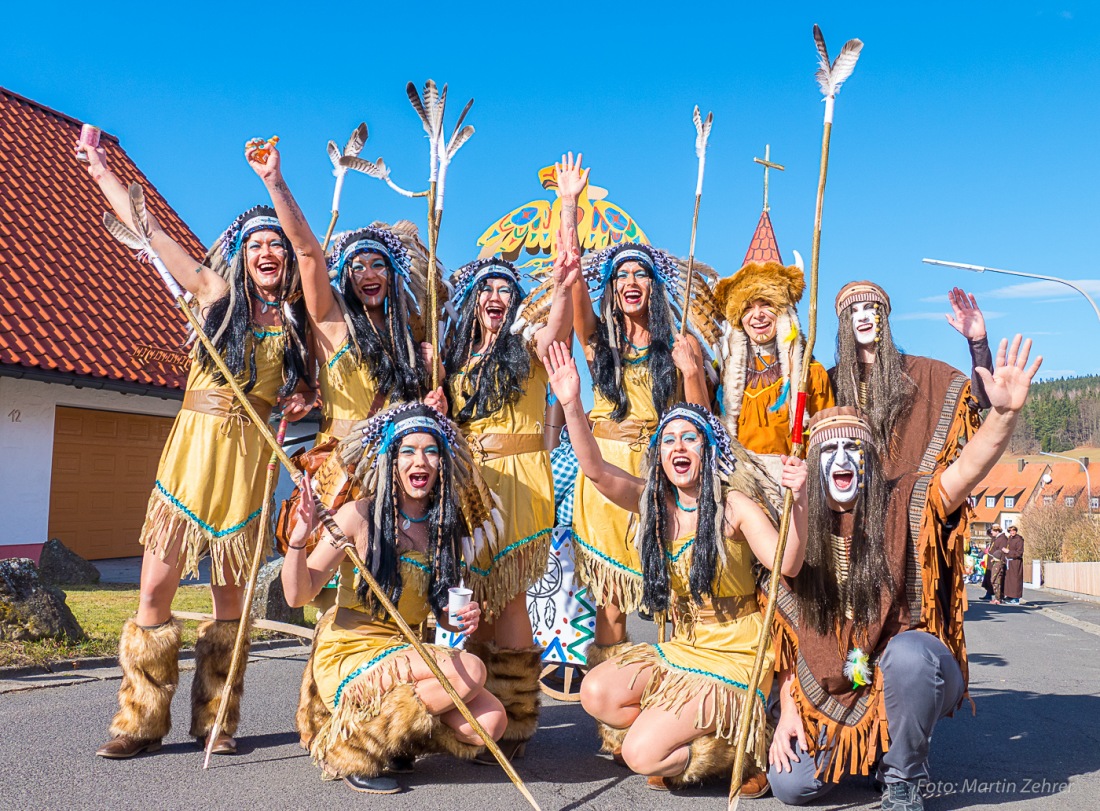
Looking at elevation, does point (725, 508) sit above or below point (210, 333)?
below

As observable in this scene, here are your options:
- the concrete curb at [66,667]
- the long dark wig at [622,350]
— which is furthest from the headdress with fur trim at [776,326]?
the concrete curb at [66,667]

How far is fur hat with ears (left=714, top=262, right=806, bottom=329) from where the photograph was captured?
4.25 m

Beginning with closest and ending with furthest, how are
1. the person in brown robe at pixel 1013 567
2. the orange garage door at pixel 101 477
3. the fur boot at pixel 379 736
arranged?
1. the fur boot at pixel 379 736
2. the orange garage door at pixel 101 477
3. the person in brown robe at pixel 1013 567

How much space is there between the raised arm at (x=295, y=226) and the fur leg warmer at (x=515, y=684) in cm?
159

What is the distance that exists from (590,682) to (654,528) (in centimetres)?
62

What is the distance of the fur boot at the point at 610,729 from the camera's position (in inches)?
151

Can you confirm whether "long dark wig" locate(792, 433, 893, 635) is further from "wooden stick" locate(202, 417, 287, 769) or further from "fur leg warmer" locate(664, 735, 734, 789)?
"wooden stick" locate(202, 417, 287, 769)

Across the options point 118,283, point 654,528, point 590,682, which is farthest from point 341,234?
point 118,283

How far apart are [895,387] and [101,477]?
32.8 ft

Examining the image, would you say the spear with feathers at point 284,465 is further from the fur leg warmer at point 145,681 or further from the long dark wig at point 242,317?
the fur leg warmer at point 145,681

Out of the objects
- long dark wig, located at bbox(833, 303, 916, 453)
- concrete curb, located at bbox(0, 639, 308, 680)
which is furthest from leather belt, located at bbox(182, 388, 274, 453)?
long dark wig, located at bbox(833, 303, 916, 453)

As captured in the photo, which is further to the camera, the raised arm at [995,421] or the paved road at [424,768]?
the paved road at [424,768]

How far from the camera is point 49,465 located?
1029 centimetres

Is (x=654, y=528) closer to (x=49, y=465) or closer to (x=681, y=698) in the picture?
(x=681, y=698)
